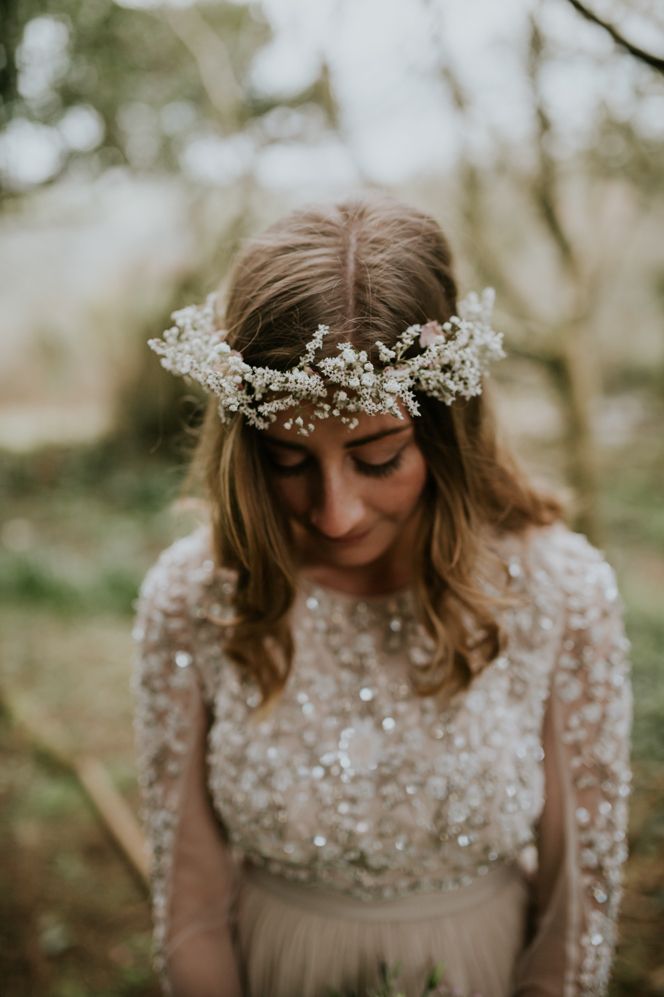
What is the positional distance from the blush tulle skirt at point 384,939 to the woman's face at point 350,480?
79 centimetres

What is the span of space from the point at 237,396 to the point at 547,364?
96.5 inches

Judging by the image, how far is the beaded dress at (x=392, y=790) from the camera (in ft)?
5.32

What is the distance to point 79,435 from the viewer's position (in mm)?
8844

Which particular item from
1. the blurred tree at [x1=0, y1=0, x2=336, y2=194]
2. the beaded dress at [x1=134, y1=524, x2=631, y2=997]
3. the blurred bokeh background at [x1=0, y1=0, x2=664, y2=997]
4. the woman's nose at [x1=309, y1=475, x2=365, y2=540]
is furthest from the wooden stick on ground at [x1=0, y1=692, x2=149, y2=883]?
the blurred tree at [x1=0, y1=0, x2=336, y2=194]

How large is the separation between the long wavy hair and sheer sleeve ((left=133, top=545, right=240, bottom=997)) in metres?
0.18

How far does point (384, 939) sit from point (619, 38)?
6.15ft

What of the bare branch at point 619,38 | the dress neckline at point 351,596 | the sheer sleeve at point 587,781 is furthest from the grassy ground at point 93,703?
the bare branch at point 619,38

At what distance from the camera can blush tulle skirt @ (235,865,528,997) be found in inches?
65.9

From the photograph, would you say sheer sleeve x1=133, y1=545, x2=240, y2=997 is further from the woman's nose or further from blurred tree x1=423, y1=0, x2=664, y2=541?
blurred tree x1=423, y1=0, x2=664, y2=541

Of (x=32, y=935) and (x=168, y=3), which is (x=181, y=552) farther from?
(x=168, y=3)

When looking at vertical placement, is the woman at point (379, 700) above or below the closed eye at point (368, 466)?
below

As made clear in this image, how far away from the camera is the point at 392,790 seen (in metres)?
1.61

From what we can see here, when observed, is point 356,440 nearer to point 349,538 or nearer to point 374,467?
point 374,467

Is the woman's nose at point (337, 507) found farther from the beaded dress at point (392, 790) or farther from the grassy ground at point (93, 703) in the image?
the grassy ground at point (93, 703)
